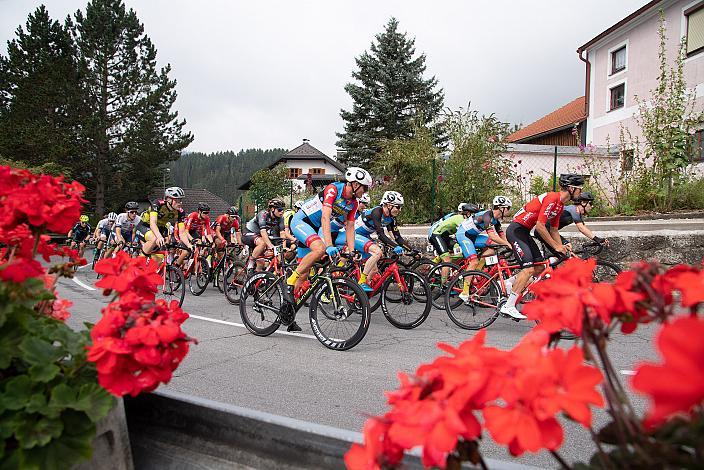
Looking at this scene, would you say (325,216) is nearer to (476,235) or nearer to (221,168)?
(476,235)

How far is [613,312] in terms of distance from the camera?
93cm

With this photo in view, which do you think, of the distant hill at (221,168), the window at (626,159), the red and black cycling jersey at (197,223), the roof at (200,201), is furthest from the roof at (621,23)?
the distant hill at (221,168)

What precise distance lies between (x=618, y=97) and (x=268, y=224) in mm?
24509

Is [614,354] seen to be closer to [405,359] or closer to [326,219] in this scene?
[405,359]

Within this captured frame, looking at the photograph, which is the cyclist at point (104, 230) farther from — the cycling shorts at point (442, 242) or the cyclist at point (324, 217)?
the cyclist at point (324, 217)

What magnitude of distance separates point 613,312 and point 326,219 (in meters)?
5.48

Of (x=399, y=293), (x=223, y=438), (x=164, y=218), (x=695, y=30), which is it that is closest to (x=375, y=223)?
(x=399, y=293)

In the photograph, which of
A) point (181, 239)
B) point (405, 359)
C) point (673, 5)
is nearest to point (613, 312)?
point (405, 359)

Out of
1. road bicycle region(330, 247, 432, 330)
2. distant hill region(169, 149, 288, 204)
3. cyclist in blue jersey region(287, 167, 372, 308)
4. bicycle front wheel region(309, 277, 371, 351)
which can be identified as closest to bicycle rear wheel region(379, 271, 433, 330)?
road bicycle region(330, 247, 432, 330)

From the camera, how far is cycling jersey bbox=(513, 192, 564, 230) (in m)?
6.77

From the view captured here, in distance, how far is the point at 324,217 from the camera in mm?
6367

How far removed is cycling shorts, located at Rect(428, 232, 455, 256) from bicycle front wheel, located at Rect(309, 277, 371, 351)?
13.0 feet

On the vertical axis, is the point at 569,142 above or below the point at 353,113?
below

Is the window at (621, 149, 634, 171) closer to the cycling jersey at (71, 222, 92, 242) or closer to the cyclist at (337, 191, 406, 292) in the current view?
the cyclist at (337, 191, 406, 292)
